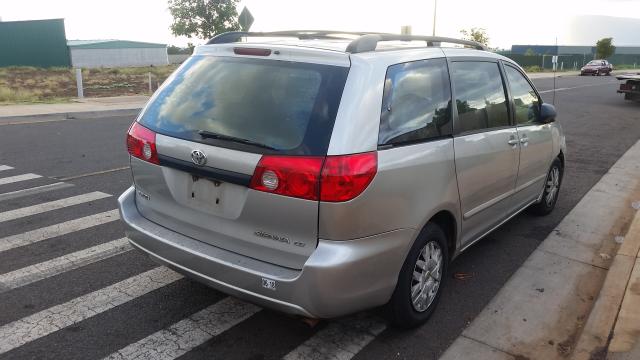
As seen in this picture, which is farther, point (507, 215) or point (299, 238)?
point (507, 215)

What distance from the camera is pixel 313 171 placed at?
275 cm

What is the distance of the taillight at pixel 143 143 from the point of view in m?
3.37

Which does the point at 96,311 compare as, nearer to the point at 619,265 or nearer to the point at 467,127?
the point at 467,127

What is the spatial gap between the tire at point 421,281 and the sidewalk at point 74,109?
12.7 meters

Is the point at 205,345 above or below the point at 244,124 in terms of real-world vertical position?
below

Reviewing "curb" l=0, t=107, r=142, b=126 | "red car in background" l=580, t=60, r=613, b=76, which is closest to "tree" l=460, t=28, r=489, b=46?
"red car in background" l=580, t=60, r=613, b=76

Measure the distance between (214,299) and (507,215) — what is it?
8.41 ft

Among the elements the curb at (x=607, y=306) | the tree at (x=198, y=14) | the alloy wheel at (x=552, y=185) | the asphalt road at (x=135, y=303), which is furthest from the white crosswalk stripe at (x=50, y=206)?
the tree at (x=198, y=14)

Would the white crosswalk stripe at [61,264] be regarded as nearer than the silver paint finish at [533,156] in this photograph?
Yes

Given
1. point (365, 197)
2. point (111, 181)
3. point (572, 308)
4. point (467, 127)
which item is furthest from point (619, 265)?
point (111, 181)

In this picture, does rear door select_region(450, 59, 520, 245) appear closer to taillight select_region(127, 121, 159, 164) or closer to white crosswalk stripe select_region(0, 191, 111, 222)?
taillight select_region(127, 121, 159, 164)

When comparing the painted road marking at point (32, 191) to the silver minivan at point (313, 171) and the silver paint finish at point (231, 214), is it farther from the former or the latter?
the silver paint finish at point (231, 214)

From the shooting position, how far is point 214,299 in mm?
3857

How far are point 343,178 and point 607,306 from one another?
2.29 metres
